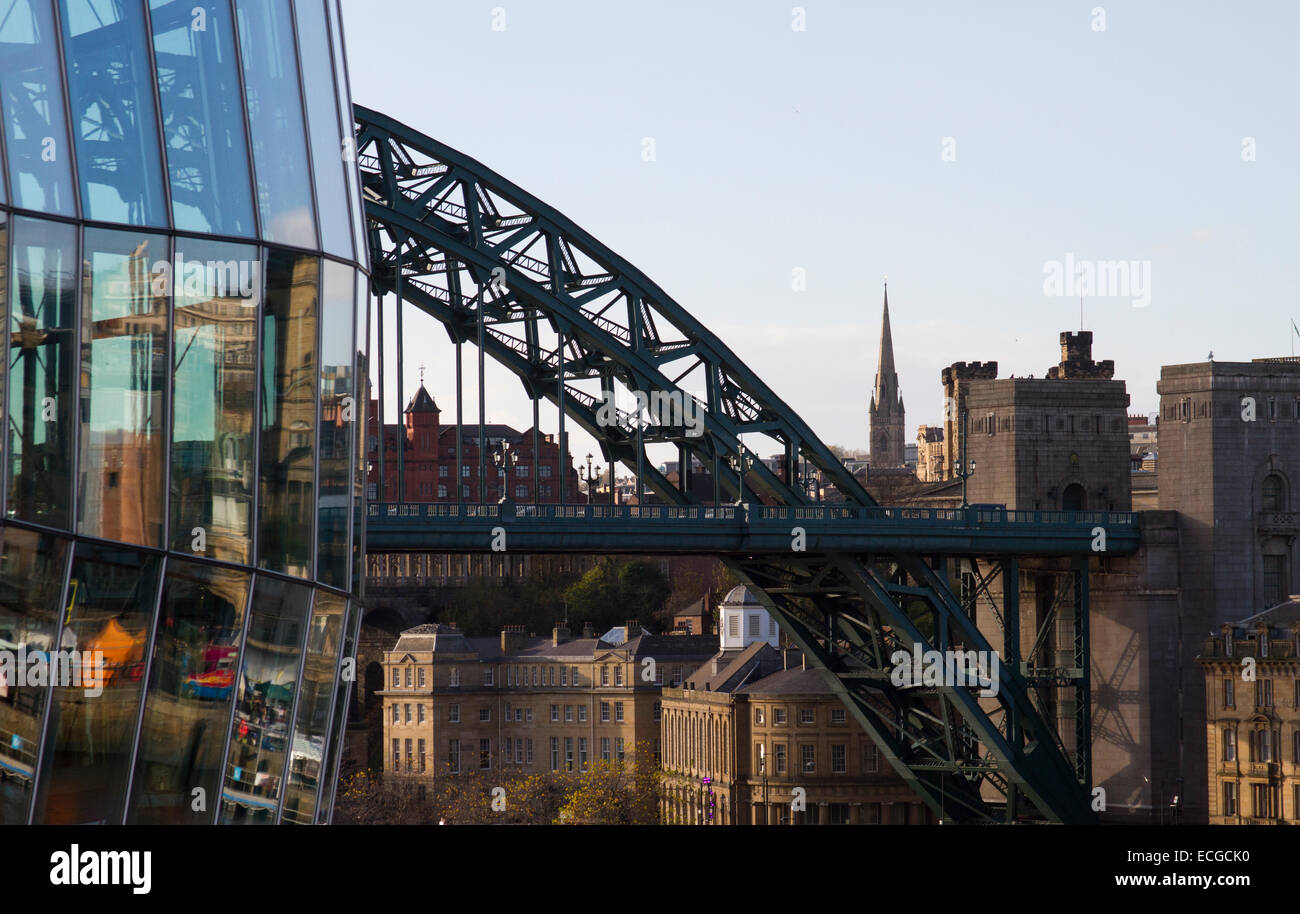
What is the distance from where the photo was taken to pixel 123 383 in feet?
43.1

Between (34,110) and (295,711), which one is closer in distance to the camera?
(34,110)

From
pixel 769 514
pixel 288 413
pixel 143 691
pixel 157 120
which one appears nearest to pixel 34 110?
pixel 157 120

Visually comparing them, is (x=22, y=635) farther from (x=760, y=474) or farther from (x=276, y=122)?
(x=760, y=474)

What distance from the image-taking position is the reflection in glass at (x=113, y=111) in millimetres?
12914

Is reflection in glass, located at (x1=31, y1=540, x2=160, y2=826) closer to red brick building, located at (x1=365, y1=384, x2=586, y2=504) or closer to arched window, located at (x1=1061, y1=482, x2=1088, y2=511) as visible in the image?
arched window, located at (x1=1061, y1=482, x2=1088, y2=511)

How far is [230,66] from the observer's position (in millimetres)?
14422

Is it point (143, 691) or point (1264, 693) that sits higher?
point (143, 691)

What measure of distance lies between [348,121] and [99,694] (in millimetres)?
6019

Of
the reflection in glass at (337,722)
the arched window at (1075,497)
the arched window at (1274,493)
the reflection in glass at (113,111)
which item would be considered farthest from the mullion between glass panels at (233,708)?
the arched window at (1075,497)

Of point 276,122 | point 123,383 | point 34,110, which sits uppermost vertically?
point 276,122

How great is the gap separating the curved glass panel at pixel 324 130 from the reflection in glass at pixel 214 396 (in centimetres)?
132

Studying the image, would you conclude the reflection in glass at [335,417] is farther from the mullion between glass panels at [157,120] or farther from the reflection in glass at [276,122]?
the mullion between glass panels at [157,120]

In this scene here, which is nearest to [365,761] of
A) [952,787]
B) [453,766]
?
[453,766]
